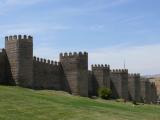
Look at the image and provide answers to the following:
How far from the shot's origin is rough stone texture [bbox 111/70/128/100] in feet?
241

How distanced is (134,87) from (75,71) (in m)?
24.9

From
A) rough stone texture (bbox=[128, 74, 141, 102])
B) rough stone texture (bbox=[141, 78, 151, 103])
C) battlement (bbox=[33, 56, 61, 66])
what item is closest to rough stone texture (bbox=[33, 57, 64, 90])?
battlement (bbox=[33, 56, 61, 66])

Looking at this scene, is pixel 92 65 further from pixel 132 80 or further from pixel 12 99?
pixel 12 99

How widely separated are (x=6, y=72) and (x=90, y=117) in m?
21.1

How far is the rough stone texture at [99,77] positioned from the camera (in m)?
67.6

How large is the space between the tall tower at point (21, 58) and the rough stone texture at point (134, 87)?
33221 mm

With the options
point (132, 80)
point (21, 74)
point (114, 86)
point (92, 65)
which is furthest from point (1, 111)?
point (132, 80)

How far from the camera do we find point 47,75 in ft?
181

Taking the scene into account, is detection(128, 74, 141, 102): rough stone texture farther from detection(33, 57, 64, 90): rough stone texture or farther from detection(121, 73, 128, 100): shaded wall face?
detection(33, 57, 64, 90): rough stone texture

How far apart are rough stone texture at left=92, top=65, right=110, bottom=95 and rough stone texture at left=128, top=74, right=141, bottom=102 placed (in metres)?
12.3

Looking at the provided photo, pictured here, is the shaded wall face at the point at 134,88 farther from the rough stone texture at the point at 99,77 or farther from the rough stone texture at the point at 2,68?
the rough stone texture at the point at 2,68

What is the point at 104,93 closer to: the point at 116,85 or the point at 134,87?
the point at 116,85

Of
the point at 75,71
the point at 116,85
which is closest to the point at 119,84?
the point at 116,85

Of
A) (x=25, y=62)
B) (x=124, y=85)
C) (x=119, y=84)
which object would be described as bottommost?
(x=124, y=85)
